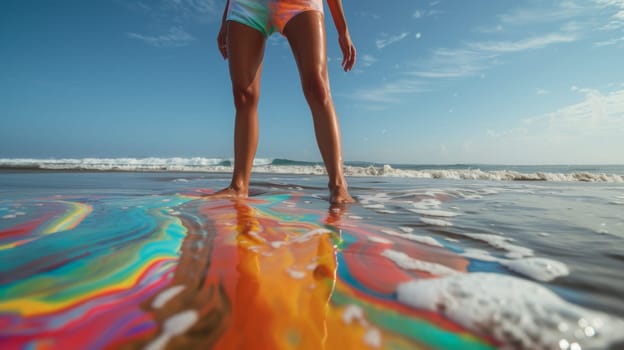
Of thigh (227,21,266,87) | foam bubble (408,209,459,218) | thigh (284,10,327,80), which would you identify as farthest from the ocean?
thigh (227,21,266,87)

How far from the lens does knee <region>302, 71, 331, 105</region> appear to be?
6.37 feet

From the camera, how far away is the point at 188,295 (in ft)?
1.70

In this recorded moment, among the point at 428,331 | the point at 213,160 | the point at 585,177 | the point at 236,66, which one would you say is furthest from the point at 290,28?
the point at 213,160

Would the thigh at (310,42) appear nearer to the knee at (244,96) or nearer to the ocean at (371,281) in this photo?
the knee at (244,96)

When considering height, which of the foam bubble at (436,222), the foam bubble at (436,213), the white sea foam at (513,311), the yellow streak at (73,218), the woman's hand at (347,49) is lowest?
the foam bubble at (436,213)

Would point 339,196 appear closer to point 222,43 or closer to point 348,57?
point 348,57

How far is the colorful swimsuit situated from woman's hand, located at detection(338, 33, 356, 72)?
12.1 inches

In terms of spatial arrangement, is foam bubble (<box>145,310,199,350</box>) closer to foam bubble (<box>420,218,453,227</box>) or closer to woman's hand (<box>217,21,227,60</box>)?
foam bubble (<box>420,218,453,227</box>)

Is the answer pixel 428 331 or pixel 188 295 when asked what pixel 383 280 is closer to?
pixel 428 331

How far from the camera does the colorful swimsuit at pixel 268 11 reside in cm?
201

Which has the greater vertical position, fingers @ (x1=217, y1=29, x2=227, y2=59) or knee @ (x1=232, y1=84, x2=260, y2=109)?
fingers @ (x1=217, y1=29, x2=227, y2=59)

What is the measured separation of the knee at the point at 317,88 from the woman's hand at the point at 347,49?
46cm

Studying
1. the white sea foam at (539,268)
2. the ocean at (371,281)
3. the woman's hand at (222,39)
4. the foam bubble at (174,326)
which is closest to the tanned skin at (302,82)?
the woman's hand at (222,39)

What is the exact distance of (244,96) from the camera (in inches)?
87.0
